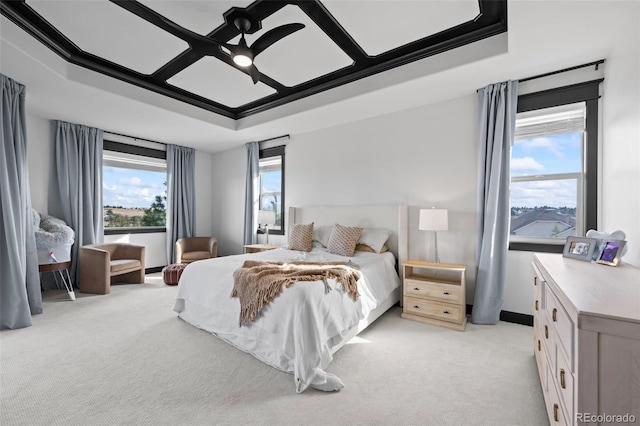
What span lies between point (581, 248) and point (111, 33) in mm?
4052

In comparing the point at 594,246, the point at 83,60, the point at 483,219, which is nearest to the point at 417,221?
the point at 483,219

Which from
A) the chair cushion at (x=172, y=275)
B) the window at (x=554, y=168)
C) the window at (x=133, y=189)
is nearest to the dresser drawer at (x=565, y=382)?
the window at (x=554, y=168)

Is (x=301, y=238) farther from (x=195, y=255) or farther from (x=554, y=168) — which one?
(x=554, y=168)

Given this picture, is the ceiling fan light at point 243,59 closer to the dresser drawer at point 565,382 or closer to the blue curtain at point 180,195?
the dresser drawer at point 565,382

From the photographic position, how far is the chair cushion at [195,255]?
201 inches

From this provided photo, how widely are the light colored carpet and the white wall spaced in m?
2.27

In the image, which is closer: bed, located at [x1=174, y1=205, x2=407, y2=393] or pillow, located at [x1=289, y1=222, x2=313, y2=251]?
bed, located at [x1=174, y1=205, x2=407, y2=393]

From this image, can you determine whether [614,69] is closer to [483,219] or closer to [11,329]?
[483,219]

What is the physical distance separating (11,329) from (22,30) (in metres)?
2.79

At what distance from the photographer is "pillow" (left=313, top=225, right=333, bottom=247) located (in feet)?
13.3

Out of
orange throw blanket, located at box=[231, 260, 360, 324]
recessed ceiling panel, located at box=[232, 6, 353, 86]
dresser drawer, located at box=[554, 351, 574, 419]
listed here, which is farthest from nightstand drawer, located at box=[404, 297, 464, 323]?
recessed ceiling panel, located at box=[232, 6, 353, 86]

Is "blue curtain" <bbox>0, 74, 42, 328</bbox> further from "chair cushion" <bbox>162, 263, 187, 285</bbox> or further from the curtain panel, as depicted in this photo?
the curtain panel

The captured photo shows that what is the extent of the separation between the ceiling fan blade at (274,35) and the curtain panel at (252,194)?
3166mm

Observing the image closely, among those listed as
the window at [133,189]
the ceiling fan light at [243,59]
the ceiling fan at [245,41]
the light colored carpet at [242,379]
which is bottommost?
the light colored carpet at [242,379]
